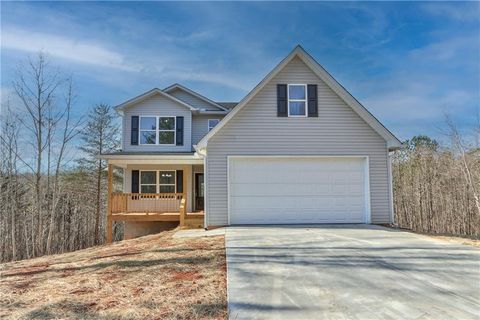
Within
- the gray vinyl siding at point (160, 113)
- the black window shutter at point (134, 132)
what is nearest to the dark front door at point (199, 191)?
the gray vinyl siding at point (160, 113)

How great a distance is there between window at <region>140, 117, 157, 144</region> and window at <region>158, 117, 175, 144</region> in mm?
239

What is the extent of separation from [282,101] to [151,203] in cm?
737

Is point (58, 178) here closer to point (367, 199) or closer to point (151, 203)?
point (151, 203)

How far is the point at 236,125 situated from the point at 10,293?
8193mm

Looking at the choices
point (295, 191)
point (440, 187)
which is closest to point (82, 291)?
point (295, 191)

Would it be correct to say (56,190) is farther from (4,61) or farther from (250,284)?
(250,284)

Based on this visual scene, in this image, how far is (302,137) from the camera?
11938mm

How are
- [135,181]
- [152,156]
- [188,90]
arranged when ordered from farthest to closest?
[188,90] → [135,181] → [152,156]

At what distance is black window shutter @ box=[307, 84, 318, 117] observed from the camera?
12055 millimetres

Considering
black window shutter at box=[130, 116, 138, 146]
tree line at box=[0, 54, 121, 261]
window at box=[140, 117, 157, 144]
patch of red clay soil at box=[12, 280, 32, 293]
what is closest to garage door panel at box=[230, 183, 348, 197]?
window at box=[140, 117, 157, 144]

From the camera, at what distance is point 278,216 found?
1168cm

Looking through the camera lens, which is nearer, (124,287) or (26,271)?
(124,287)

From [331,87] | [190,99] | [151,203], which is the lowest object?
[151,203]

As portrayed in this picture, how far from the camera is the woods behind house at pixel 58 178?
61.1ft
